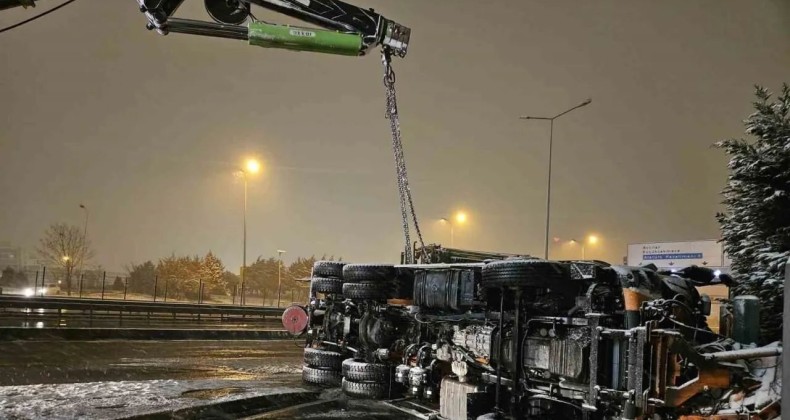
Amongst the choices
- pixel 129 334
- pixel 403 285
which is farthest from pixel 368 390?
pixel 129 334

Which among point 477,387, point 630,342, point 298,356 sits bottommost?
point 298,356

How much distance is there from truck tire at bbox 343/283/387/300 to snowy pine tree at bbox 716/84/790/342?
9257mm

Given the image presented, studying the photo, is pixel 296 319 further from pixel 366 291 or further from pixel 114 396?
pixel 114 396

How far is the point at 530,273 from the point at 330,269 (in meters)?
4.70

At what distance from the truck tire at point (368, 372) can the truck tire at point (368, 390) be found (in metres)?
0.05

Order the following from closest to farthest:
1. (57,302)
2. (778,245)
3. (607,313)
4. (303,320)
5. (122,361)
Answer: (607,313) < (303,320) < (122,361) < (778,245) < (57,302)

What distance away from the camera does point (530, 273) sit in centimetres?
611

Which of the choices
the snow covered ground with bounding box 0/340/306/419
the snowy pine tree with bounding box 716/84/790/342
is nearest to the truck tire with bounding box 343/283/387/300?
the snow covered ground with bounding box 0/340/306/419

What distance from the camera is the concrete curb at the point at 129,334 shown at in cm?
1477

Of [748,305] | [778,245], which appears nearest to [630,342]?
[748,305]

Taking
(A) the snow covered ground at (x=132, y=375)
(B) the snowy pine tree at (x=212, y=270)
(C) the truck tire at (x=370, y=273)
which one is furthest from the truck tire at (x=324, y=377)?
(B) the snowy pine tree at (x=212, y=270)

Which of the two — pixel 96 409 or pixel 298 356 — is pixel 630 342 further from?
pixel 298 356

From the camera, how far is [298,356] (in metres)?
14.3

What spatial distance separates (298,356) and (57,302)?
10.1m
